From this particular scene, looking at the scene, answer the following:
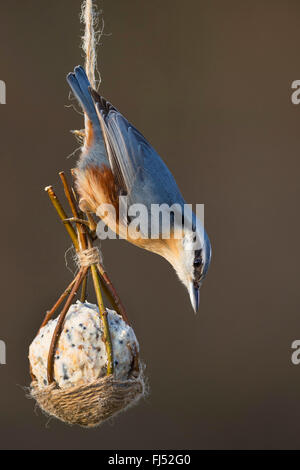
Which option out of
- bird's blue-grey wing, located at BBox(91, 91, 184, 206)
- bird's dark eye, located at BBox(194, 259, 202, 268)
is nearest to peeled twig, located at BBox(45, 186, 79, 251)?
bird's blue-grey wing, located at BBox(91, 91, 184, 206)

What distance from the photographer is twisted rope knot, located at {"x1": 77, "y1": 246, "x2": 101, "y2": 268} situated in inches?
55.3

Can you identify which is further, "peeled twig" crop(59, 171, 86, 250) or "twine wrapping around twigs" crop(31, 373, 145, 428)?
"peeled twig" crop(59, 171, 86, 250)

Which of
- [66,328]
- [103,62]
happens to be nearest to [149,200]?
[66,328]

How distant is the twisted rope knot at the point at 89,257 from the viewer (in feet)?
4.61

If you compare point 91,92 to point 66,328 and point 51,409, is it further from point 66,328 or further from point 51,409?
point 51,409

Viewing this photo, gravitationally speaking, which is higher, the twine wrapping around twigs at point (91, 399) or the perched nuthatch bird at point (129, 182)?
the perched nuthatch bird at point (129, 182)

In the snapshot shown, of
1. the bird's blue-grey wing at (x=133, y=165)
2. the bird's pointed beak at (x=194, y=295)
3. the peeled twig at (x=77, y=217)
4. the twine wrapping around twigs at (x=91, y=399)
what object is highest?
the bird's blue-grey wing at (x=133, y=165)

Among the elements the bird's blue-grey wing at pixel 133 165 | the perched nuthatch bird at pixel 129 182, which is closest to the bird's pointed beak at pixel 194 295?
the perched nuthatch bird at pixel 129 182

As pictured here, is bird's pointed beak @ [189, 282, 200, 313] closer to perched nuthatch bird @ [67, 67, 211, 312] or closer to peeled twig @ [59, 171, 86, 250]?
perched nuthatch bird @ [67, 67, 211, 312]

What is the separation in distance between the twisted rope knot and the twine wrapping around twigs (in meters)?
0.24

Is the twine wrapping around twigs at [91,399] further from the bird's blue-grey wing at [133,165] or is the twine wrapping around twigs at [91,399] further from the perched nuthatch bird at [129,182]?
the bird's blue-grey wing at [133,165]

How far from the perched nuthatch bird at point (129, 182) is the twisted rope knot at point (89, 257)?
10cm

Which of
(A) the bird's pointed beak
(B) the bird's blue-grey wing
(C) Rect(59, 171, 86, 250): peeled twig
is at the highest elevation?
(B) the bird's blue-grey wing

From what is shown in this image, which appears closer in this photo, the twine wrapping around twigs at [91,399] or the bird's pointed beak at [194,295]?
the twine wrapping around twigs at [91,399]
